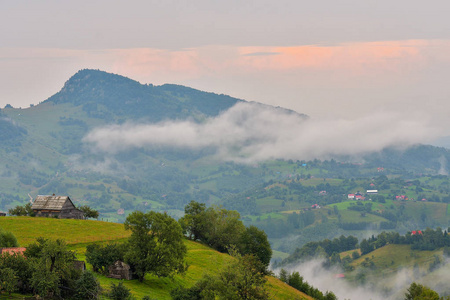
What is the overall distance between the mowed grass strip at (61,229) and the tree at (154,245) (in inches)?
885

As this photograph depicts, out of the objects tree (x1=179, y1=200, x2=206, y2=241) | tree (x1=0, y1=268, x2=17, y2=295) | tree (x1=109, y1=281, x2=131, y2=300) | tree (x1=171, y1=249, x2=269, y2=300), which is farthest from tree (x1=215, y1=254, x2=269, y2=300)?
tree (x1=179, y1=200, x2=206, y2=241)

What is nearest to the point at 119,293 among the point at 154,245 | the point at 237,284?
the point at 237,284

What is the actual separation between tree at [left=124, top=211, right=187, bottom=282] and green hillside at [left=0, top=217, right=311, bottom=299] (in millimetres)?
2867

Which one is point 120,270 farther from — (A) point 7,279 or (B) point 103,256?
(A) point 7,279

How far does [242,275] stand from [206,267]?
38.2 metres

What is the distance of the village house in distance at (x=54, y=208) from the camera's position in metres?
139

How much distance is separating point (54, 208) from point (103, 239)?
32.0m

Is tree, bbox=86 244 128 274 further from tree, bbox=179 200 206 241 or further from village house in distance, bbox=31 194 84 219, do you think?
tree, bbox=179 200 206 241

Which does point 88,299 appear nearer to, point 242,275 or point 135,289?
point 135,289

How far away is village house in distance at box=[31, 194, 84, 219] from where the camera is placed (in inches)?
5463

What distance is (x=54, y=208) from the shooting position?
139625 millimetres

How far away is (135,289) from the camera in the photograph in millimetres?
81688

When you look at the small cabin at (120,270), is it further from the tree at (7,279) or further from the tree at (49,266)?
the tree at (7,279)

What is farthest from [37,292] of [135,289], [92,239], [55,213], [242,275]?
[55,213]
